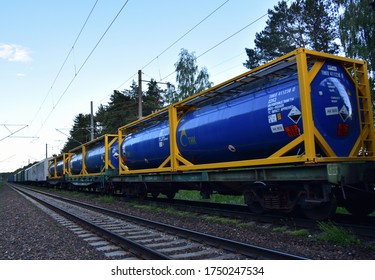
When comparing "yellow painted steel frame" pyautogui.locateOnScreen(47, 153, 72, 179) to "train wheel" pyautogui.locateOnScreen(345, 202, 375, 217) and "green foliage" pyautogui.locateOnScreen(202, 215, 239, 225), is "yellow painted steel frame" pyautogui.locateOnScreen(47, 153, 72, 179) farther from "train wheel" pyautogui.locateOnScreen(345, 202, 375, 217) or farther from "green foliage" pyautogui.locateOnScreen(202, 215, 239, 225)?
"train wheel" pyautogui.locateOnScreen(345, 202, 375, 217)

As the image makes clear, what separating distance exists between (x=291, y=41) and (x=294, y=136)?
28.8m

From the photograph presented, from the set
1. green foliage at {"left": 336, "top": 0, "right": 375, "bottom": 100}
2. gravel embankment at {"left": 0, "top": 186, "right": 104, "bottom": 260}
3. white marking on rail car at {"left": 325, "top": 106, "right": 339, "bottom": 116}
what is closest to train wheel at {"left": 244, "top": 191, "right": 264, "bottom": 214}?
white marking on rail car at {"left": 325, "top": 106, "right": 339, "bottom": 116}

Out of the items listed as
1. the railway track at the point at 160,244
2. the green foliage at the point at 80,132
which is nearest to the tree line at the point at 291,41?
the railway track at the point at 160,244

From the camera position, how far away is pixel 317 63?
735 cm

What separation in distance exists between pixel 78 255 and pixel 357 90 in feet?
22.1

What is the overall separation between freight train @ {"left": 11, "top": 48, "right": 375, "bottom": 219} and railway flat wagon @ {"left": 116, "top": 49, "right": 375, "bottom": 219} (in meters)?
0.02

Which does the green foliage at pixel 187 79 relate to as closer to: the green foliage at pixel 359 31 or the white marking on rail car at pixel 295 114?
the green foliage at pixel 359 31

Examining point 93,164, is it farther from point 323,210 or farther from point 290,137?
point 323,210

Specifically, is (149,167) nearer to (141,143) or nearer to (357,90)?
(141,143)

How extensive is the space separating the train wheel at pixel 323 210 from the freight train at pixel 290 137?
0.8 inches

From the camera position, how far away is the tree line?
2242 cm

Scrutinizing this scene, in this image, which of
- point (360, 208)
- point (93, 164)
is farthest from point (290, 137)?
point (93, 164)

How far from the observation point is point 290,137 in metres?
7.37

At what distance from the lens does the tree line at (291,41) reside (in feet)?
73.6
